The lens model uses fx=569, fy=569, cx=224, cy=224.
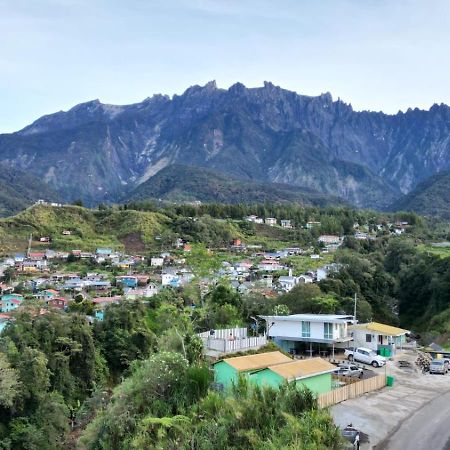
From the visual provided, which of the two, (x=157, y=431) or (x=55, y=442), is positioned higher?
(x=157, y=431)

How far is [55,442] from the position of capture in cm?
2419

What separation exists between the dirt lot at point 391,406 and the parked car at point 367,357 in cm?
144

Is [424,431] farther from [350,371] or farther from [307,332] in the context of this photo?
[307,332]

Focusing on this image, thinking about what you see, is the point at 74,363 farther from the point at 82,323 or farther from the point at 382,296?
the point at 382,296

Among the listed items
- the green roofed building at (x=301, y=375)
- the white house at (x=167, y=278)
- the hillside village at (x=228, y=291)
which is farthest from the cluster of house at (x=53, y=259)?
the green roofed building at (x=301, y=375)

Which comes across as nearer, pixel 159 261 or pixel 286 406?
pixel 286 406

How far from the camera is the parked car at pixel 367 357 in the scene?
26734 millimetres

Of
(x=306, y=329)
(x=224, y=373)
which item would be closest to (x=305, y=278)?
(x=306, y=329)

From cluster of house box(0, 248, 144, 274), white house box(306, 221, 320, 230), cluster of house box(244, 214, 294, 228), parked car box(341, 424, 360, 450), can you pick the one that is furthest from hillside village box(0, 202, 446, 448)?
parked car box(341, 424, 360, 450)

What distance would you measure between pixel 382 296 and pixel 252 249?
40403mm

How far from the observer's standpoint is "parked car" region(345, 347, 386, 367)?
2673cm

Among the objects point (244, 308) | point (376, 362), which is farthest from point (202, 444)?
point (244, 308)

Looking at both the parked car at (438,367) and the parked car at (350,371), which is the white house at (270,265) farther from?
the parked car at (350,371)

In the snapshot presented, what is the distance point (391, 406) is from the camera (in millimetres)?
19234
